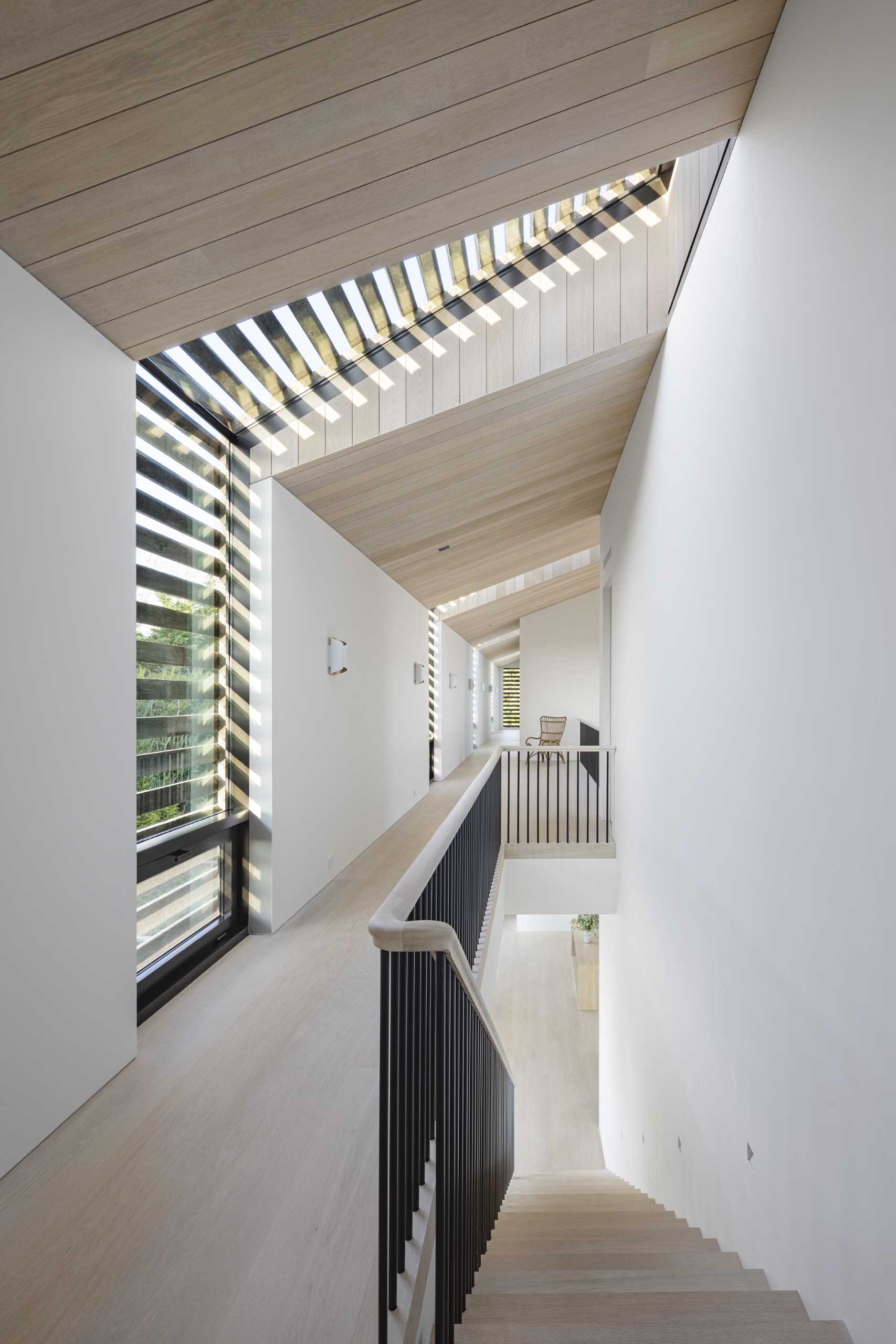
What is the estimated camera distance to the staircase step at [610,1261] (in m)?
2.16

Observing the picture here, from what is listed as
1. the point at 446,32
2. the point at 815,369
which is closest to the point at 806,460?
the point at 815,369

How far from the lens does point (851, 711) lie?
1677mm

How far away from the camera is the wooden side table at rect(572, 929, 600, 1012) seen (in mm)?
10695

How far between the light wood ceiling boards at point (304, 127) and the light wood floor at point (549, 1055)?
24.0 feet

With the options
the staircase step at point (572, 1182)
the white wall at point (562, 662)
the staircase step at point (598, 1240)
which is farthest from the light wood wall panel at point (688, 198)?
the white wall at point (562, 662)

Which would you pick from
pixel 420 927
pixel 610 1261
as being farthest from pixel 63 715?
pixel 610 1261

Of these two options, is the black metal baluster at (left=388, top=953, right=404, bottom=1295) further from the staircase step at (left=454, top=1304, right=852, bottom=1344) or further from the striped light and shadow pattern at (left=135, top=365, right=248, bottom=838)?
the striped light and shadow pattern at (left=135, top=365, right=248, bottom=838)

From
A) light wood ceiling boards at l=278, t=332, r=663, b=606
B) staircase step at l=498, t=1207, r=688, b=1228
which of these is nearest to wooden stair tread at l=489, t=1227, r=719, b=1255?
staircase step at l=498, t=1207, r=688, b=1228

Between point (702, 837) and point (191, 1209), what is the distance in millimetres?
2304

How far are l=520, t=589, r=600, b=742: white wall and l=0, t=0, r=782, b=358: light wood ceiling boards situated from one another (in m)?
12.5

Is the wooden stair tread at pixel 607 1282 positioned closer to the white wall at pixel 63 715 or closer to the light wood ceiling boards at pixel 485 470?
the white wall at pixel 63 715

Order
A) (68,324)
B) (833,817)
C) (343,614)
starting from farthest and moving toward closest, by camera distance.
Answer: (343,614)
(68,324)
(833,817)

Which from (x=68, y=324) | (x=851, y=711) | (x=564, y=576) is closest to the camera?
(x=851, y=711)

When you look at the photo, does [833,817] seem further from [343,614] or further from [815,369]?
[343,614]
